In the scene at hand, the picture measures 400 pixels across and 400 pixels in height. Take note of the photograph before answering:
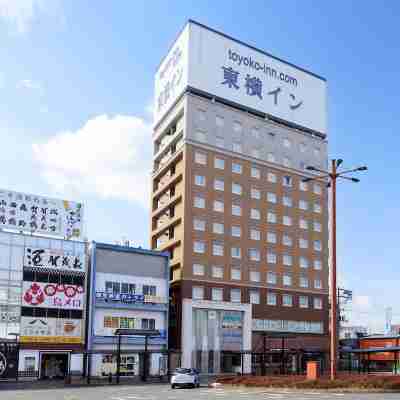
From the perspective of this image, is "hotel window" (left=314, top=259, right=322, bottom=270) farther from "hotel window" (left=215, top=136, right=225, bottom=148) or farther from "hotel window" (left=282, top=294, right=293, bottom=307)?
"hotel window" (left=215, top=136, right=225, bottom=148)

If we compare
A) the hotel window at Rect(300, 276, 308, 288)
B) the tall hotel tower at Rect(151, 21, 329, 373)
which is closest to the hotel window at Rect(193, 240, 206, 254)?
the tall hotel tower at Rect(151, 21, 329, 373)

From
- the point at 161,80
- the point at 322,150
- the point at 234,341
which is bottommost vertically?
the point at 234,341

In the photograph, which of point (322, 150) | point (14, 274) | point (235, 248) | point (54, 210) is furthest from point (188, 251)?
point (322, 150)

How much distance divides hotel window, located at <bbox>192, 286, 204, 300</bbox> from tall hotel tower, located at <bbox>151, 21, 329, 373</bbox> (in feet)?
0.44

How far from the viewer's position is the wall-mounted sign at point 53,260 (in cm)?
7288

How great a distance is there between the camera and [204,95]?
95375 millimetres

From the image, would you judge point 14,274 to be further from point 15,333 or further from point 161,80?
point 161,80

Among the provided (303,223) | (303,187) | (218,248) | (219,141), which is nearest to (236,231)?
(218,248)

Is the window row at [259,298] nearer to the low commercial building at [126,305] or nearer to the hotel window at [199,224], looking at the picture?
the low commercial building at [126,305]

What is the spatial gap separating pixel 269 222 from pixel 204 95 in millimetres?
20983

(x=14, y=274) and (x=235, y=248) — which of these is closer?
(x=14, y=274)

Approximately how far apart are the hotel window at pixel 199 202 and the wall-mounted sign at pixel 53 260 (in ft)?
63.4

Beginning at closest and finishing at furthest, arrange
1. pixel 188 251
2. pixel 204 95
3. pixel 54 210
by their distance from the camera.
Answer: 1. pixel 54 210
2. pixel 188 251
3. pixel 204 95

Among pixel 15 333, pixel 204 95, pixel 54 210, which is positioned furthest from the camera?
pixel 204 95
